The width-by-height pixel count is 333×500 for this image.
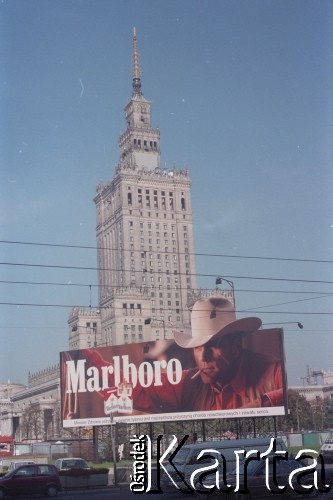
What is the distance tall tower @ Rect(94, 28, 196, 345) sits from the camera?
473 ft

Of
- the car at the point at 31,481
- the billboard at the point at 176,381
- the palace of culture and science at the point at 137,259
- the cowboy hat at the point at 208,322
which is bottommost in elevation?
the car at the point at 31,481

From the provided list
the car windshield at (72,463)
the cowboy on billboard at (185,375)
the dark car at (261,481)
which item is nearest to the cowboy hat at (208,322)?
the cowboy on billboard at (185,375)

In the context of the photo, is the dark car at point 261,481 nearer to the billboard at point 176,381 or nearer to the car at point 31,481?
the car at point 31,481

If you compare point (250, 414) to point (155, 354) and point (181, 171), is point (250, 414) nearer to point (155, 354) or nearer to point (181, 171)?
point (155, 354)

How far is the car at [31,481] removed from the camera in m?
26.4

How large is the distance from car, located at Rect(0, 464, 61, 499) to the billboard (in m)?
21.8

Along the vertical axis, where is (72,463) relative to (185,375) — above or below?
below

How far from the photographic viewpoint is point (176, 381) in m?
49.8

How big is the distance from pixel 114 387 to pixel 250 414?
9.90m

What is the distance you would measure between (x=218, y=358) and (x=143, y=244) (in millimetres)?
105101

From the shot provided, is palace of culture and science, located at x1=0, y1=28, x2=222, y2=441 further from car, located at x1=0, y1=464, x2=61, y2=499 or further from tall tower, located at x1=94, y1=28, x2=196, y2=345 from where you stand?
car, located at x1=0, y1=464, x2=61, y2=499

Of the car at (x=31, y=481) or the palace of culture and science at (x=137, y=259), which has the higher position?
the palace of culture and science at (x=137, y=259)

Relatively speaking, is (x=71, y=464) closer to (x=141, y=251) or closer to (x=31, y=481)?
(x=31, y=481)

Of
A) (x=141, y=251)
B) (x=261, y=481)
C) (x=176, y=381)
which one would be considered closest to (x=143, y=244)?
(x=141, y=251)
